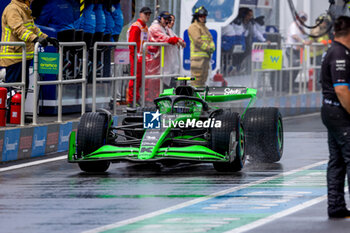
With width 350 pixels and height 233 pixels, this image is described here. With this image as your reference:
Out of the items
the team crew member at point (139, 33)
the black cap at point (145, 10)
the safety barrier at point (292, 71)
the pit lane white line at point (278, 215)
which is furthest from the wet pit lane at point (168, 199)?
the safety barrier at point (292, 71)

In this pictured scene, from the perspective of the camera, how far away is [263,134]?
13484 millimetres

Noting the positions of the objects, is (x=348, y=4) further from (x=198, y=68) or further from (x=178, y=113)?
(x=178, y=113)

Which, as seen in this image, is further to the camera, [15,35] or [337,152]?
[15,35]

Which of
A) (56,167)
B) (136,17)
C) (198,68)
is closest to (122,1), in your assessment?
(136,17)

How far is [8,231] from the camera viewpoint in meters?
8.21

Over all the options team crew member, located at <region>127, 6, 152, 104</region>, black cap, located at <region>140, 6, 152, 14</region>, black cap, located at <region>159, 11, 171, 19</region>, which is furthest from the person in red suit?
black cap, located at <region>140, 6, 152, 14</region>

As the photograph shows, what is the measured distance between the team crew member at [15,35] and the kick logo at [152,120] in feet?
9.57

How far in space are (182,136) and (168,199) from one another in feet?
9.87

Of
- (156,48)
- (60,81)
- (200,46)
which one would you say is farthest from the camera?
(200,46)

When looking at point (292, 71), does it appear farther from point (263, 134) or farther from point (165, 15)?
point (263, 134)

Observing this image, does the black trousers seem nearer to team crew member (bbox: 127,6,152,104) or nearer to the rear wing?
the rear wing

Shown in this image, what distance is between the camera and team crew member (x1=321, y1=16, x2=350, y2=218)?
8.59 metres

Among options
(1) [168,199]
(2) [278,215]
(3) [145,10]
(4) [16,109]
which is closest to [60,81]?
A: (4) [16,109]

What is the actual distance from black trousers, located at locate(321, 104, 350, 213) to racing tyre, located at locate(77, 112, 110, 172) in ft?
13.8
